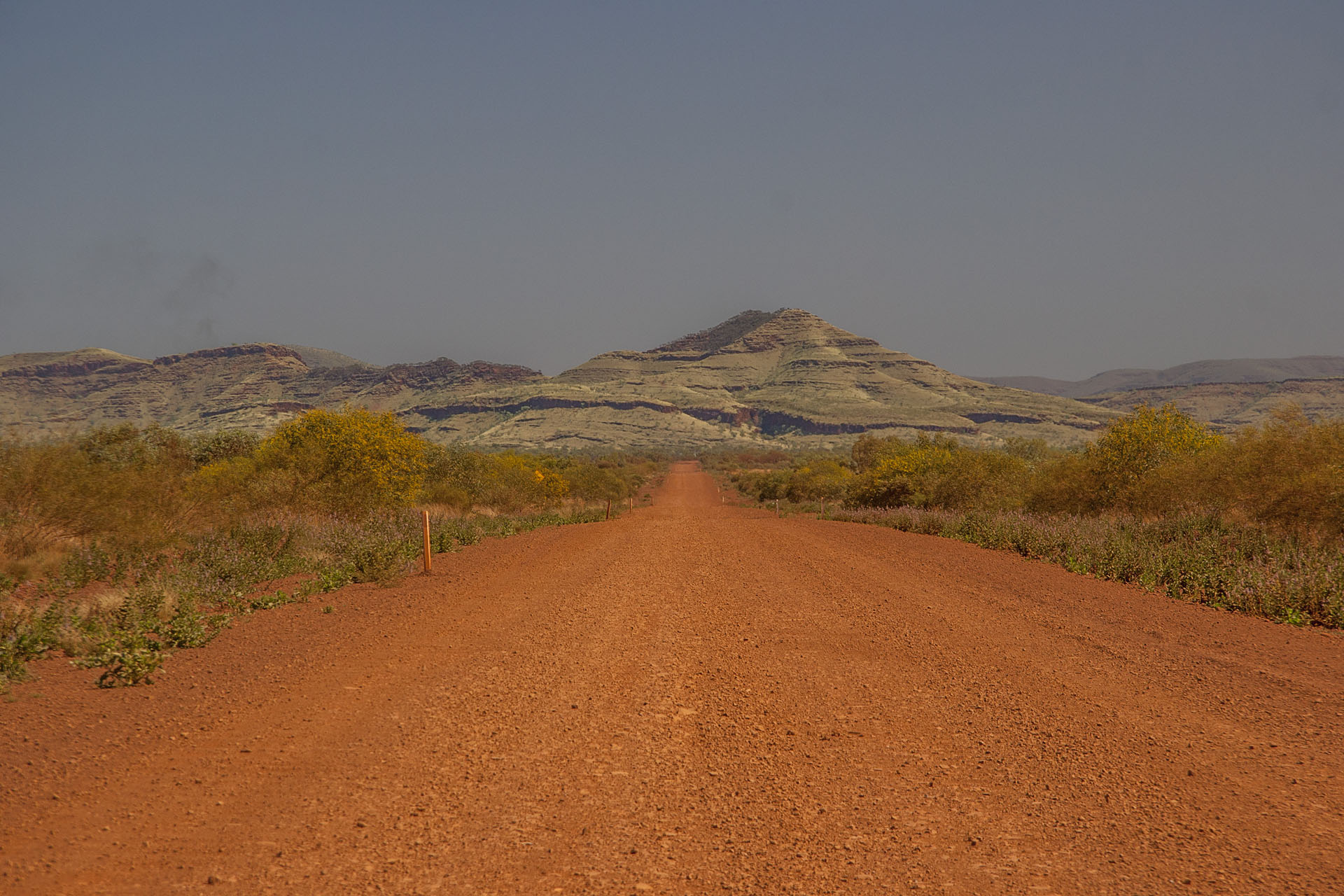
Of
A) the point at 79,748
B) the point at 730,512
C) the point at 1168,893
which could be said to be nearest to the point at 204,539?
the point at 79,748

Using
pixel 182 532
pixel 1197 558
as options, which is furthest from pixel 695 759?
pixel 182 532

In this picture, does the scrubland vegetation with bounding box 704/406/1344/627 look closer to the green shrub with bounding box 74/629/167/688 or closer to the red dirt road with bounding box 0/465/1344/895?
the red dirt road with bounding box 0/465/1344/895

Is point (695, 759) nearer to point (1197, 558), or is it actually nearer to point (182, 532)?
point (1197, 558)

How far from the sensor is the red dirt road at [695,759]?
403 centimetres

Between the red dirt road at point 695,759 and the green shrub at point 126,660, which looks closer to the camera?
the red dirt road at point 695,759

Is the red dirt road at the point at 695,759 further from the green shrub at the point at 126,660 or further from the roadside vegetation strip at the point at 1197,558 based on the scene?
the roadside vegetation strip at the point at 1197,558

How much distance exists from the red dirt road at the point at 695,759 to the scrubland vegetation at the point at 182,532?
0.65 metres

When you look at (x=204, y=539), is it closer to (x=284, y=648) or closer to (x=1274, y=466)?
(x=284, y=648)

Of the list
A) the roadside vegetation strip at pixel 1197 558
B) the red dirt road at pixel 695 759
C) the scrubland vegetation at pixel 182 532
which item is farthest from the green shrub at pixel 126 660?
the roadside vegetation strip at pixel 1197 558

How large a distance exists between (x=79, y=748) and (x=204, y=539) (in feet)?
30.4

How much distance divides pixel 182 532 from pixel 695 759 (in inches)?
471

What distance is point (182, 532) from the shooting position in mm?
13672

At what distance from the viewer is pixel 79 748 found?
18.1 ft

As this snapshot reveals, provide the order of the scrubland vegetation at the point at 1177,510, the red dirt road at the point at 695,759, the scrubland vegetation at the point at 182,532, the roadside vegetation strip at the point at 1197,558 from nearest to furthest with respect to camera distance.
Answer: the red dirt road at the point at 695,759 → the scrubland vegetation at the point at 182,532 → the roadside vegetation strip at the point at 1197,558 → the scrubland vegetation at the point at 1177,510
